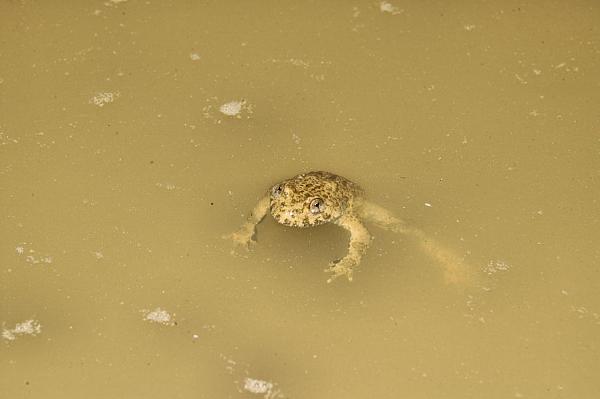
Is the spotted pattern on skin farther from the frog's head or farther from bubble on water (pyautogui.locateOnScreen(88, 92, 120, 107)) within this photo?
bubble on water (pyautogui.locateOnScreen(88, 92, 120, 107))

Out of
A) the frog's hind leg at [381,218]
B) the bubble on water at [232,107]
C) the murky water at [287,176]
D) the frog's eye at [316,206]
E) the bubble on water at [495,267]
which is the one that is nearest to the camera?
the murky water at [287,176]

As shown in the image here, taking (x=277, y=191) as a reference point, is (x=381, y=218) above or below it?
below

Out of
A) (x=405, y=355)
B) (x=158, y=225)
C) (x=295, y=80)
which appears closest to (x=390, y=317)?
(x=405, y=355)

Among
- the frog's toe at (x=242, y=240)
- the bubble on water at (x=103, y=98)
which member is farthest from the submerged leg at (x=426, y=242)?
the bubble on water at (x=103, y=98)

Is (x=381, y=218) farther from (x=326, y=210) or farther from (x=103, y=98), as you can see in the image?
(x=103, y=98)

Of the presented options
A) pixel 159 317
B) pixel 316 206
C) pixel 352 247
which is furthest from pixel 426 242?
pixel 159 317

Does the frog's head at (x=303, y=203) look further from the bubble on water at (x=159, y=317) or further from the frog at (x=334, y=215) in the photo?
the bubble on water at (x=159, y=317)

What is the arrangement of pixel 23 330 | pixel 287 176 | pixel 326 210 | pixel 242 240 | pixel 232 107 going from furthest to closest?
pixel 232 107 → pixel 287 176 → pixel 242 240 → pixel 326 210 → pixel 23 330
